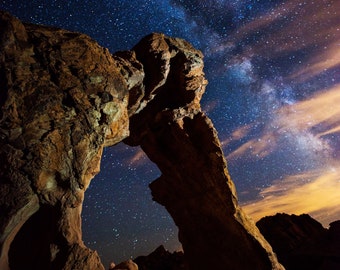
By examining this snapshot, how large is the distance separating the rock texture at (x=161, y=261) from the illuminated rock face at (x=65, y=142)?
242 inches

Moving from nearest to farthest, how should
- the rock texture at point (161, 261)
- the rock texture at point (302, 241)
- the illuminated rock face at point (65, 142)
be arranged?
the illuminated rock face at point (65, 142), the rock texture at point (161, 261), the rock texture at point (302, 241)

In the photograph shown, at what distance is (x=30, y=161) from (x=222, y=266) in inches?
409

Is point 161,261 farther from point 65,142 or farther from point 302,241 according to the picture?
point 65,142

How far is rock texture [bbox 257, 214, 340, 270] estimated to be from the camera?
20.5 meters

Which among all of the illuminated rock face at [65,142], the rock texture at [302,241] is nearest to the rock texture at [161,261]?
the illuminated rock face at [65,142]

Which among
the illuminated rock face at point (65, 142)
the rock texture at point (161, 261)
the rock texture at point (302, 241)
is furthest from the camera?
the rock texture at point (302, 241)

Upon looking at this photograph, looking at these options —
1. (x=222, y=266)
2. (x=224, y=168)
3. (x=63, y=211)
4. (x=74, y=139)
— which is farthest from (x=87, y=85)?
(x=222, y=266)

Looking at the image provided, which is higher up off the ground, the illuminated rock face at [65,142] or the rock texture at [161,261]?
the illuminated rock face at [65,142]

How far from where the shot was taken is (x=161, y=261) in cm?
2003

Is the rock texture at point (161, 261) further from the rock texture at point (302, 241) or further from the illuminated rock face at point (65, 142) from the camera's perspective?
the rock texture at point (302, 241)

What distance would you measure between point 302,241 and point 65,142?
912 inches

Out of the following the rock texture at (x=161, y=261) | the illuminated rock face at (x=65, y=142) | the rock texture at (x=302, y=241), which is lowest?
the rock texture at (x=302, y=241)

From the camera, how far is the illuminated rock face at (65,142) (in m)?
6.38

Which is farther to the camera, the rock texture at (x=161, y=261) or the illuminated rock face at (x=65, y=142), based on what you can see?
the rock texture at (x=161, y=261)
